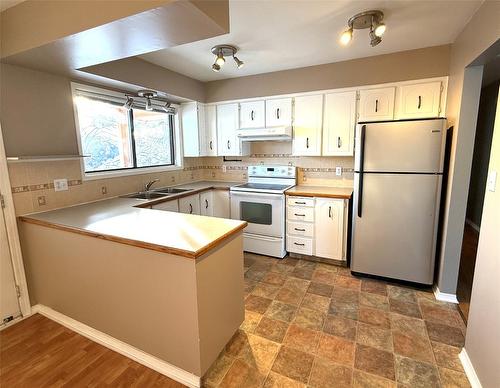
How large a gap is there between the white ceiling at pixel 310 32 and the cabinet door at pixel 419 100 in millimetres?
410

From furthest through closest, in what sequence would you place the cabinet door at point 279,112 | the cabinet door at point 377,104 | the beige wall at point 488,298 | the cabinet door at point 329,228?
the cabinet door at point 279,112, the cabinet door at point 329,228, the cabinet door at point 377,104, the beige wall at point 488,298

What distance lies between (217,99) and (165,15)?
2.67 meters

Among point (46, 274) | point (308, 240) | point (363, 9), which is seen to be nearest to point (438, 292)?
point (308, 240)

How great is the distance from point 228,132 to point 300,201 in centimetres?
154

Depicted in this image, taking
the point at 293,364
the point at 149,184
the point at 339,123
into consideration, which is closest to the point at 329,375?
the point at 293,364

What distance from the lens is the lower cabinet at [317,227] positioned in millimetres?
3084

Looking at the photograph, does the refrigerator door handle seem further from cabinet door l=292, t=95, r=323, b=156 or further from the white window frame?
the white window frame

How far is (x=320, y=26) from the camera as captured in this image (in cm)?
225

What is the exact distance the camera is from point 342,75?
10.4 feet

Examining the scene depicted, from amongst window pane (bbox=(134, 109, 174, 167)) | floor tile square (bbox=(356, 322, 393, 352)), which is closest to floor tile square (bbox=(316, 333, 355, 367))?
floor tile square (bbox=(356, 322, 393, 352))

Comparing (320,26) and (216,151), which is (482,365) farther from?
(216,151)

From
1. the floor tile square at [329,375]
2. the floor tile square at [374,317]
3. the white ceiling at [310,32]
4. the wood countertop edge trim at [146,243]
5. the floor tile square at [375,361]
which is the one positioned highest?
the white ceiling at [310,32]

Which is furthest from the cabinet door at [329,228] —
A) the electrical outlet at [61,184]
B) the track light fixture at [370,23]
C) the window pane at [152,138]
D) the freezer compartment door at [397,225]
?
the electrical outlet at [61,184]

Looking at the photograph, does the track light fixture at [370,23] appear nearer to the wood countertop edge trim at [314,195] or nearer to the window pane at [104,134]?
the wood countertop edge trim at [314,195]
